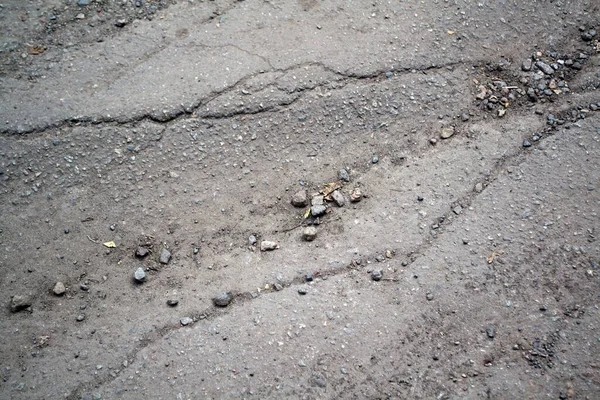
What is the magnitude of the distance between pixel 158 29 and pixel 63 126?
84cm

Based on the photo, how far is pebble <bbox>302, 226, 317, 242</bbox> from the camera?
2.84 metres

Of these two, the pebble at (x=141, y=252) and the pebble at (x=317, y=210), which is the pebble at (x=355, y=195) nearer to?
the pebble at (x=317, y=210)

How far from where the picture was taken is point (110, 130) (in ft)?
9.98

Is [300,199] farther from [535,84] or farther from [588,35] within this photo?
[588,35]

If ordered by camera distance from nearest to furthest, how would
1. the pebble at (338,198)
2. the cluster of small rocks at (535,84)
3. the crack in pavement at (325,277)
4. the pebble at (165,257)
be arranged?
the crack in pavement at (325,277)
the pebble at (165,257)
the pebble at (338,198)
the cluster of small rocks at (535,84)

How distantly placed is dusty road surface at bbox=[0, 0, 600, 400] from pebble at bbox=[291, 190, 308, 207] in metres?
0.01

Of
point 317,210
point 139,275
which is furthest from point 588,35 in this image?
point 139,275

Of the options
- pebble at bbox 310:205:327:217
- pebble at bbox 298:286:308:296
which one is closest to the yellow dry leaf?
pebble at bbox 310:205:327:217

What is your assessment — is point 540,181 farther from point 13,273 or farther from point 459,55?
point 13,273

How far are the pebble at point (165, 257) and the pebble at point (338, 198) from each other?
0.94m

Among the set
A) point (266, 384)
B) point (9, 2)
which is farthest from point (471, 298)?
point (9, 2)

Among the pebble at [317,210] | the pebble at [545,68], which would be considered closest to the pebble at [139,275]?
the pebble at [317,210]

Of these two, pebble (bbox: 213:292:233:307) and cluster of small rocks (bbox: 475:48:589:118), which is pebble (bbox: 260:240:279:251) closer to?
pebble (bbox: 213:292:233:307)

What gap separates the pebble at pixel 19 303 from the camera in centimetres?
269
